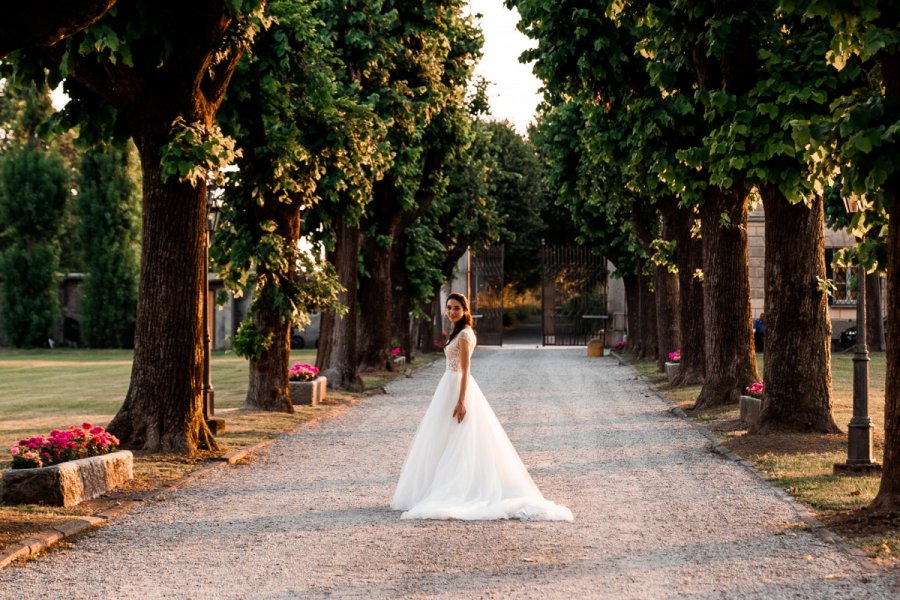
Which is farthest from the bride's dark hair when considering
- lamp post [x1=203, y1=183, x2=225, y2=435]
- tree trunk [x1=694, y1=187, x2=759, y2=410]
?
tree trunk [x1=694, y1=187, x2=759, y2=410]

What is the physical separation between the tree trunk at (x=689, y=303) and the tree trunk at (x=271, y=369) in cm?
840

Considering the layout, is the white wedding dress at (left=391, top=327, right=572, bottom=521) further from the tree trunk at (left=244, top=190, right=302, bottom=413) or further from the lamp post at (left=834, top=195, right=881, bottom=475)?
the tree trunk at (left=244, top=190, right=302, bottom=413)

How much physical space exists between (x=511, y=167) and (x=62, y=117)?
49.6m

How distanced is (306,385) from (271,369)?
1.67 meters

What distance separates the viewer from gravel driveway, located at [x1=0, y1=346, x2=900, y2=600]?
7.42 meters

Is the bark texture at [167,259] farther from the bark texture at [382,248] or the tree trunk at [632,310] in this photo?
the tree trunk at [632,310]

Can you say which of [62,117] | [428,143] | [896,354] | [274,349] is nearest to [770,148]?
[896,354]

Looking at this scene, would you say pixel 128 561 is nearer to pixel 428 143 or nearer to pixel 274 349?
pixel 274 349

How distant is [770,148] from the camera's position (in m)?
13.6

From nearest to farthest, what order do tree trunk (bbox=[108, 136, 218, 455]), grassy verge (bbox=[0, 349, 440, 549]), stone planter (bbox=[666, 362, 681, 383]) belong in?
1. grassy verge (bbox=[0, 349, 440, 549])
2. tree trunk (bbox=[108, 136, 218, 455])
3. stone planter (bbox=[666, 362, 681, 383])

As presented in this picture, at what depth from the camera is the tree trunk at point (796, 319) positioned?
1531 centimetres

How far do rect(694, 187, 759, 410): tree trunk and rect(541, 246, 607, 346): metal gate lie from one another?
27.7 meters

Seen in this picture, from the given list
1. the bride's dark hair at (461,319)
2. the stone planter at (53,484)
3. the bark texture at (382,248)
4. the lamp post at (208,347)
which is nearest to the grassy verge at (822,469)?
the bride's dark hair at (461,319)

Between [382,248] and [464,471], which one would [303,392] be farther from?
[464,471]
